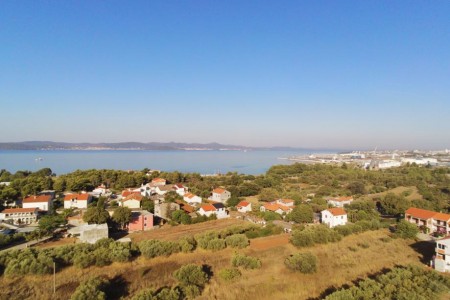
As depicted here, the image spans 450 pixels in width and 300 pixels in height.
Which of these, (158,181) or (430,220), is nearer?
(430,220)

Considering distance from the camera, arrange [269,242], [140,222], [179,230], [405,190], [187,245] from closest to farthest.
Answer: [187,245]
[269,242]
[179,230]
[140,222]
[405,190]

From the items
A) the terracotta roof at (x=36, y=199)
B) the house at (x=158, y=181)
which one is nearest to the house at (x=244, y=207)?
the house at (x=158, y=181)

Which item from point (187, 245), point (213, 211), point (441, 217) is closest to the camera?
point (187, 245)

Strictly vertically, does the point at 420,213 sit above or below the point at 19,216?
above

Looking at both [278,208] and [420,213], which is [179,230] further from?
[420,213]

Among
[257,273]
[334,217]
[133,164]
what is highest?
[334,217]

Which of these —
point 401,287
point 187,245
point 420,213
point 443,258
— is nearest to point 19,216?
point 187,245

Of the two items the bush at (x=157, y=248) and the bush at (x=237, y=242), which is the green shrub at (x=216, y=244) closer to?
the bush at (x=237, y=242)
